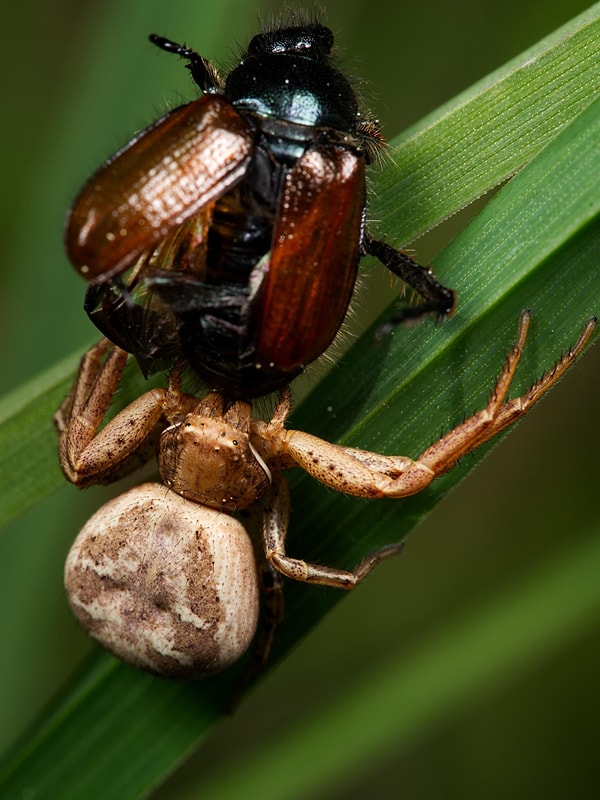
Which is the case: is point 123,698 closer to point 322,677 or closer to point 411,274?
point 411,274

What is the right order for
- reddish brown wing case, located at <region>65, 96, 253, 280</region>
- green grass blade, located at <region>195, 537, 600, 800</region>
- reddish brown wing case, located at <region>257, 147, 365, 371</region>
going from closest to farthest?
reddish brown wing case, located at <region>65, 96, 253, 280</region> < reddish brown wing case, located at <region>257, 147, 365, 371</region> < green grass blade, located at <region>195, 537, 600, 800</region>

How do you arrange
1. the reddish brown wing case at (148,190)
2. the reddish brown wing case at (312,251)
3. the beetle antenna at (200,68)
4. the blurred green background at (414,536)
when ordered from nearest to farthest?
the reddish brown wing case at (148,190)
the reddish brown wing case at (312,251)
the beetle antenna at (200,68)
the blurred green background at (414,536)

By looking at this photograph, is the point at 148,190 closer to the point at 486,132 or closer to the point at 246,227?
the point at 246,227

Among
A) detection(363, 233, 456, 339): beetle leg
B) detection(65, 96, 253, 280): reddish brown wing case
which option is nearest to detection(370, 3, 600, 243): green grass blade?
detection(363, 233, 456, 339): beetle leg

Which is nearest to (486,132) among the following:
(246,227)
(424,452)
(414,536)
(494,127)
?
(494,127)

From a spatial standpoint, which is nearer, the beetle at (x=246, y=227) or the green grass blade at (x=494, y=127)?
the beetle at (x=246, y=227)

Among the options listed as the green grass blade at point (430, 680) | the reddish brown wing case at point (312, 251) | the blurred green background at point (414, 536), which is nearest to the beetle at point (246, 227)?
the reddish brown wing case at point (312, 251)

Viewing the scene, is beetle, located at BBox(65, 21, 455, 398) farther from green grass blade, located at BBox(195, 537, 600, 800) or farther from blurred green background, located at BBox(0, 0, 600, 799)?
green grass blade, located at BBox(195, 537, 600, 800)

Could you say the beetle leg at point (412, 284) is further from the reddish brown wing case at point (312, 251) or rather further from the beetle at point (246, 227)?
the reddish brown wing case at point (312, 251)
